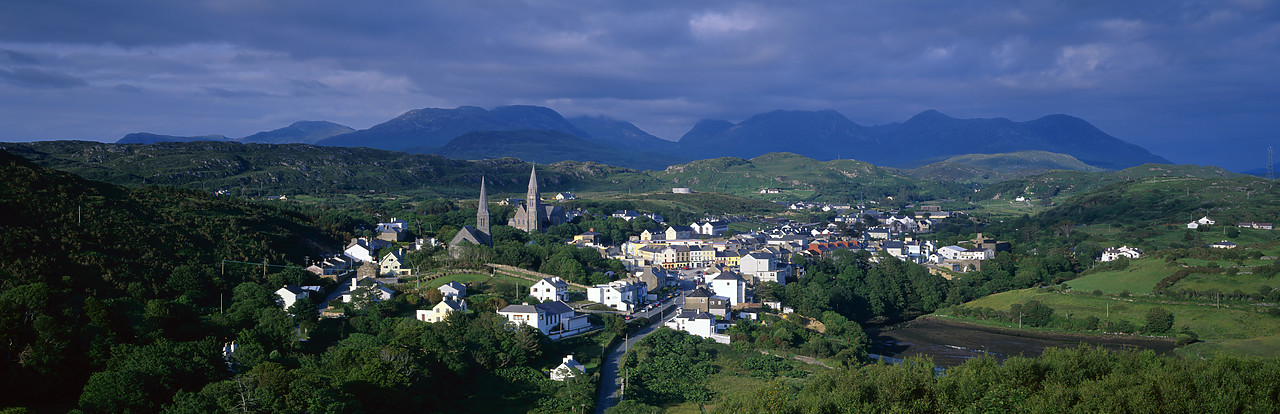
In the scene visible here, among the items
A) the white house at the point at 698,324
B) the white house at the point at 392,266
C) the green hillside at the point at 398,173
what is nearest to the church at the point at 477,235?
the white house at the point at 392,266

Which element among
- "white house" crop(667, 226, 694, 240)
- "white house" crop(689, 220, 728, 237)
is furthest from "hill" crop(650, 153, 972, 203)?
"white house" crop(667, 226, 694, 240)

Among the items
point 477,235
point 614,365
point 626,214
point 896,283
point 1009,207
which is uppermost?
point 1009,207

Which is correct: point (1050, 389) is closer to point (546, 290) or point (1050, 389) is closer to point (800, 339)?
point (800, 339)

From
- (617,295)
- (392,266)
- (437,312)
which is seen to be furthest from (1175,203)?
(437,312)

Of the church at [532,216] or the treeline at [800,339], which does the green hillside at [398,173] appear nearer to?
the church at [532,216]

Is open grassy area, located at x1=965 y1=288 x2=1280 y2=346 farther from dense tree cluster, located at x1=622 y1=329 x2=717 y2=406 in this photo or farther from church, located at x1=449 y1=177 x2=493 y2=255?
church, located at x1=449 y1=177 x2=493 y2=255
